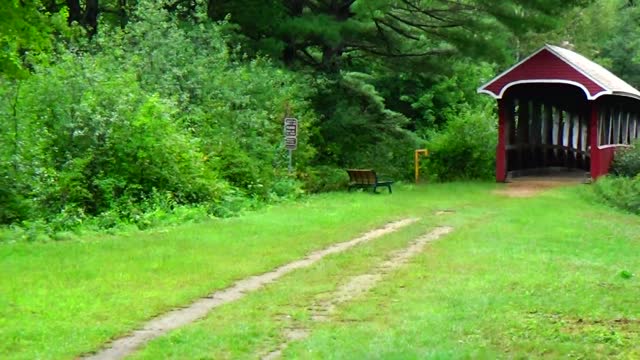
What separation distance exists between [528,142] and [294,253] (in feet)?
76.5

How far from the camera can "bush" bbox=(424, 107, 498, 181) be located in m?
32.5

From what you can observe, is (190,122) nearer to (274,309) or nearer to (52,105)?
(52,105)

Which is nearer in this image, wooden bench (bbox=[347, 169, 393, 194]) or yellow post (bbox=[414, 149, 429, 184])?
wooden bench (bbox=[347, 169, 393, 194])

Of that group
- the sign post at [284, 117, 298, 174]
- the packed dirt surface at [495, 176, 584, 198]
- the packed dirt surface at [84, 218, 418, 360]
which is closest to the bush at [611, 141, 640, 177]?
the packed dirt surface at [495, 176, 584, 198]

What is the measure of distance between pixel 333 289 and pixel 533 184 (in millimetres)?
20969

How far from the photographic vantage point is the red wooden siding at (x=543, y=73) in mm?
28766

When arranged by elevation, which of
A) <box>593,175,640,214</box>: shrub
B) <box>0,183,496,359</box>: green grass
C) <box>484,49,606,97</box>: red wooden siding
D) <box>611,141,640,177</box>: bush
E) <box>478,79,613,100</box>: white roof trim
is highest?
<box>484,49,606,97</box>: red wooden siding

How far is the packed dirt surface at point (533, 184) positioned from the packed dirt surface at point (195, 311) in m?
14.1

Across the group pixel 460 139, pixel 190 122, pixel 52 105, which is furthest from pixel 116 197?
pixel 460 139

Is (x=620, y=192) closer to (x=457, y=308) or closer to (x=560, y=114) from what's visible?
(x=560, y=114)

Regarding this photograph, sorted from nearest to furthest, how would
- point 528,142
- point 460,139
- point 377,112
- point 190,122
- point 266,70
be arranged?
point 190,122, point 266,70, point 377,112, point 460,139, point 528,142

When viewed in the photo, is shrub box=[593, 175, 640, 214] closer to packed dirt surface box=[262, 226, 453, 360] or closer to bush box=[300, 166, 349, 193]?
bush box=[300, 166, 349, 193]

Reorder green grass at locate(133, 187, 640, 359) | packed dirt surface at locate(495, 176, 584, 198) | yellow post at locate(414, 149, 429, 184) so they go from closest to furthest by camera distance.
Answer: green grass at locate(133, 187, 640, 359) < packed dirt surface at locate(495, 176, 584, 198) < yellow post at locate(414, 149, 429, 184)

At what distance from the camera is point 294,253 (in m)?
13.6
